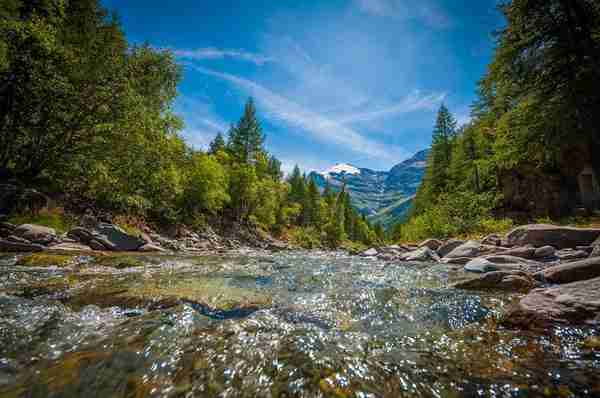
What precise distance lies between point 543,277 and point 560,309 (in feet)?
8.85

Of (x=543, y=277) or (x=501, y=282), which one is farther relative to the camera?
(x=543, y=277)

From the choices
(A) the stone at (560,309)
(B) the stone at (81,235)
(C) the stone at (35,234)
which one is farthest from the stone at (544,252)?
(C) the stone at (35,234)

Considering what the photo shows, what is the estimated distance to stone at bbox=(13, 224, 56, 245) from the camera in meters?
9.45

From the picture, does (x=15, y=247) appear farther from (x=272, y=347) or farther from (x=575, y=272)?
(x=575, y=272)

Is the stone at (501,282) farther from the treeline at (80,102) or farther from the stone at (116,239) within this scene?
the stone at (116,239)

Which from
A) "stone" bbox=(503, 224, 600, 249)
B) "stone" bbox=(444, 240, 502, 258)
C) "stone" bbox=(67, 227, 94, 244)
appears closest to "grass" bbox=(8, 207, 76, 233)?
"stone" bbox=(67, 227, 94, 244)

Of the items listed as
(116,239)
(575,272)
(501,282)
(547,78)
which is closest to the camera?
(575,272)

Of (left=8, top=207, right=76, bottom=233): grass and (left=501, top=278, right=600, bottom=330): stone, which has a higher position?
(left=8, top=207, right=76, bottom=233): grass

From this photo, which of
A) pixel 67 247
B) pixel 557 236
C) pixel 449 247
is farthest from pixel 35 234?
pixel 557 236

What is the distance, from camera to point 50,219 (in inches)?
473

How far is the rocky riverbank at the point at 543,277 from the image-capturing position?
10.2ft

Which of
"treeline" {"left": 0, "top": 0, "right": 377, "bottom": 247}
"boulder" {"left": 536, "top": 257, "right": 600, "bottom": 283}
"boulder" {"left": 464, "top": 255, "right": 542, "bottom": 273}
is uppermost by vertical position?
"treeline" {"left": 0, "top": 0, "right": 377, "bottom": 247}

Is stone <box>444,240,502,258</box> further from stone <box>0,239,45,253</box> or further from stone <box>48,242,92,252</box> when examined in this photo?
stone <box>0,239,45,253</box>

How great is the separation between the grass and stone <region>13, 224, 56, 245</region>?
1436 mm
